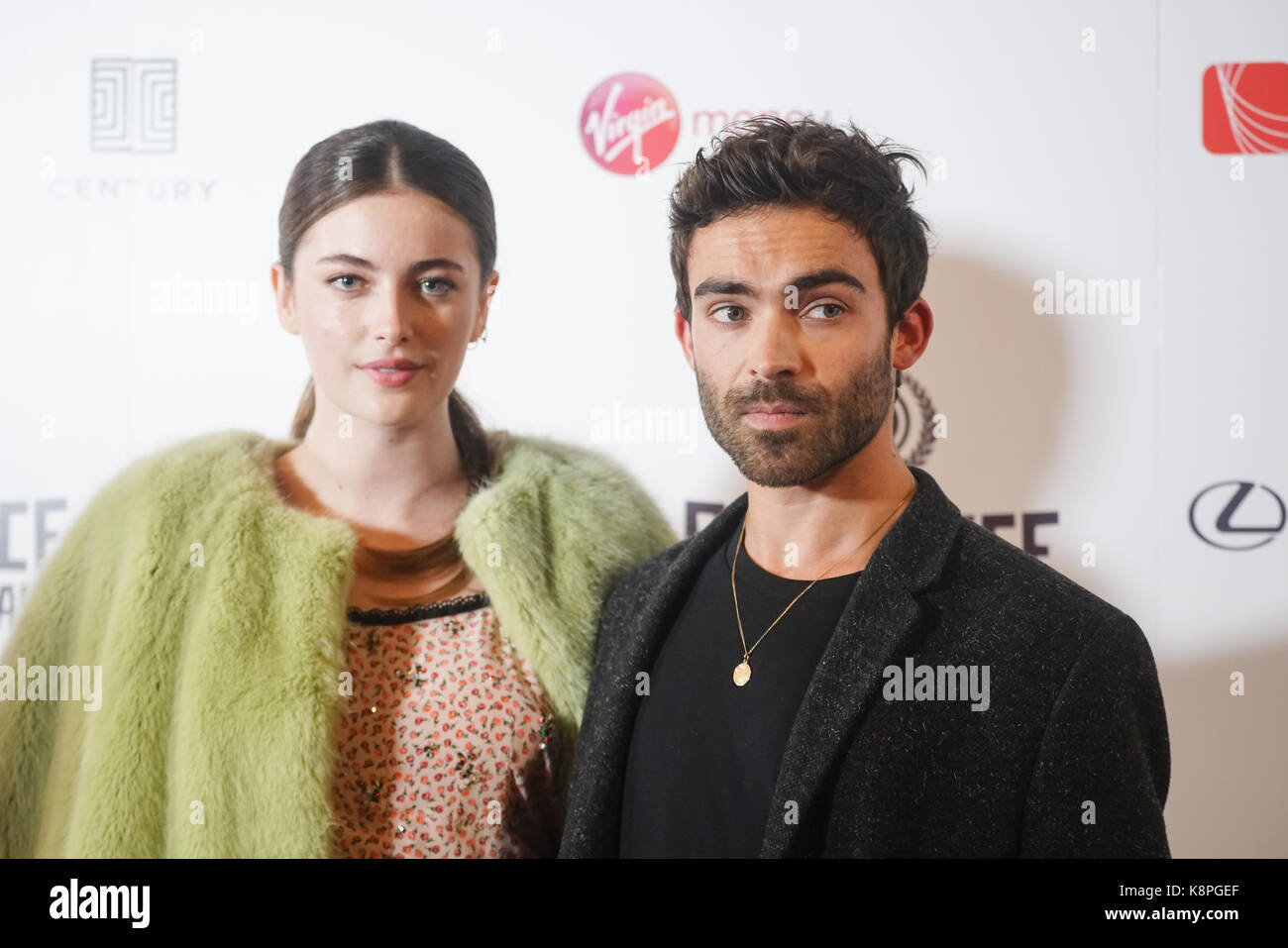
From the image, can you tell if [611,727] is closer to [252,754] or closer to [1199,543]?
[252,754]

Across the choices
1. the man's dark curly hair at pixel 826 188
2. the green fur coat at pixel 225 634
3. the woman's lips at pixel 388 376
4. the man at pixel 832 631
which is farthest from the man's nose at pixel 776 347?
the woman's lips at pixel 388 376

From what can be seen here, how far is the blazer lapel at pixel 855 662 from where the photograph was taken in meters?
1.58

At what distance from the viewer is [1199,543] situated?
211 centimetres

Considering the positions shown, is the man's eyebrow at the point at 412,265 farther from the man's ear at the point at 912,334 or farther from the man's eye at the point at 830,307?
the man's ear at the point at 912,334

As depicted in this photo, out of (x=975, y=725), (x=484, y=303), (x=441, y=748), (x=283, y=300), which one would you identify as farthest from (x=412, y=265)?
(x=975, y=725)

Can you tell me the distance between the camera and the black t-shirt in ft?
5.60

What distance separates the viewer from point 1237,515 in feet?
6.95

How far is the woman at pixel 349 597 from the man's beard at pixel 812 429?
35cm

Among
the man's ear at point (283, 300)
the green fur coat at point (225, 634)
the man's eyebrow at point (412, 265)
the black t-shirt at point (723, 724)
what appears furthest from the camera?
the man's ear at point (283, 300)

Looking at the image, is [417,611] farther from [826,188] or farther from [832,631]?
[826,188]

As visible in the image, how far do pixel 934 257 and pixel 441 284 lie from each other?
91 centimetres

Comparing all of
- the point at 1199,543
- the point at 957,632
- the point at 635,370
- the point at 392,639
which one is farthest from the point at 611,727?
the point at 1199,543
